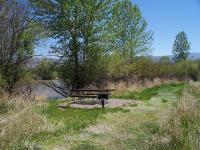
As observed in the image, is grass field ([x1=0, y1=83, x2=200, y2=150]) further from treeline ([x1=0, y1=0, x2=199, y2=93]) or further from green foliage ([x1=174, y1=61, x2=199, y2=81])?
green foliage ([x1=174, y1=61, x2=199, y2=81])

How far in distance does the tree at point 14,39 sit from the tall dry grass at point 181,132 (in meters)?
12.0

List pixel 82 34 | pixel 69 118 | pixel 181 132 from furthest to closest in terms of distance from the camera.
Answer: pixel 82 34, pixel 69 118, pixel 181 132

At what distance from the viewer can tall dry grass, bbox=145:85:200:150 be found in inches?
362

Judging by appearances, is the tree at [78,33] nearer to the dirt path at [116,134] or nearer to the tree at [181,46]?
the dirt path at [116,134]

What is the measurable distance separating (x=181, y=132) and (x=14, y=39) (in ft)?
48.7

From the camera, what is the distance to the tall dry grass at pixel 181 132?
9203 mm

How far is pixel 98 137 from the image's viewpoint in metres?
11.4

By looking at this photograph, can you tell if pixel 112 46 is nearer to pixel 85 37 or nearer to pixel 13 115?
pixel 85 37

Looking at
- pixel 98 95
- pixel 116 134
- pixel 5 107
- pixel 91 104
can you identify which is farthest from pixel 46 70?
pixel 116 134

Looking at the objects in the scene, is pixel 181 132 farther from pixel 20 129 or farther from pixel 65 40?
pixel 65 40

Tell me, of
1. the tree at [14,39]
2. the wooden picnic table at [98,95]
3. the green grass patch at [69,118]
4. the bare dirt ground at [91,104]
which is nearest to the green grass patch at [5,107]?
the green grass patch at [69,118]

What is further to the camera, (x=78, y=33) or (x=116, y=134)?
(x=78, y=33)

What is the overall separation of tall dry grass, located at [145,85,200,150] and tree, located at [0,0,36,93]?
12.0 m

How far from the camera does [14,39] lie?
23250mm
